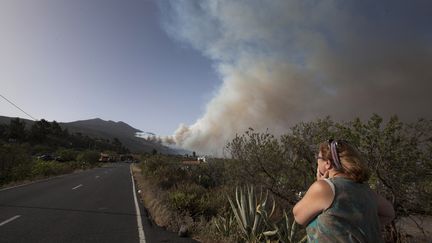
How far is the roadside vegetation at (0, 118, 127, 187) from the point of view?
82.6ft

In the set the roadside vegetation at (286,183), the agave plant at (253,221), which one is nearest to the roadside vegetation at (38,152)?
the roadside vegetation at (286,183)

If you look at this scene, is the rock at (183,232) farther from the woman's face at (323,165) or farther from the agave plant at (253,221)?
the woman's face at (323,165)

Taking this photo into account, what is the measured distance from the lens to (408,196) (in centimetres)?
813

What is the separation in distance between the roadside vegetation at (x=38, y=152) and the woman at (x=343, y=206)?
2235 centimetres

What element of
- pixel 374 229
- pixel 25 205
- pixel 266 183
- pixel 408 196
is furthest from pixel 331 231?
pixel 25 205

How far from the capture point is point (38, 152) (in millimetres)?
83188

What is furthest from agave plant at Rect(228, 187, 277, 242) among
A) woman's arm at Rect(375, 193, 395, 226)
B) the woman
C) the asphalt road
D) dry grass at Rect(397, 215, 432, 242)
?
the woman

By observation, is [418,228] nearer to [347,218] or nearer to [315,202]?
[347,218]

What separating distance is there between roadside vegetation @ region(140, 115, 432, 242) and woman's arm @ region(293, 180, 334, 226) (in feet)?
13.2

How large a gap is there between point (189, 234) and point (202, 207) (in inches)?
80.7

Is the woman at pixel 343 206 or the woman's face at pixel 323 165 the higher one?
the woman's face at pixel 323 165

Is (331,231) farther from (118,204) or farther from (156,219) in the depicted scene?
(118,204)

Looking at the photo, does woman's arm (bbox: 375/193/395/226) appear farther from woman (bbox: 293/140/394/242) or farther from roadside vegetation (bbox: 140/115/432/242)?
roadside vegetation (bbox: 140/115/432/242)

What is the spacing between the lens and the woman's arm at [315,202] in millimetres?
2352
